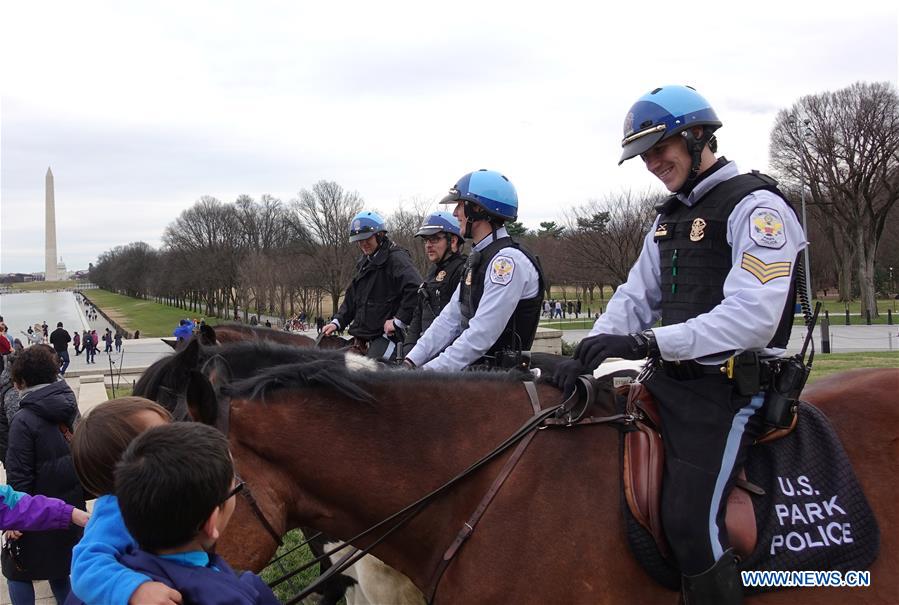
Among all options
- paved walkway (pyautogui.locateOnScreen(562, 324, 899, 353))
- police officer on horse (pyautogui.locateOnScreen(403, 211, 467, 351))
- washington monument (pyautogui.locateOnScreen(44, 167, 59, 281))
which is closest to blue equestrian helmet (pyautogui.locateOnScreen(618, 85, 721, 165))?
police officer on horse (pyautogui.locateOnScreen(403, 211, 467, 351))

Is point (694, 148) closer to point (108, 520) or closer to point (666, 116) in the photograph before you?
point (666, 116)

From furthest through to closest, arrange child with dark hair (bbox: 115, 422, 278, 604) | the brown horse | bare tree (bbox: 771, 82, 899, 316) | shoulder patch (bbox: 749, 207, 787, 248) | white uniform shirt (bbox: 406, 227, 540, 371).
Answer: bare tree (bbox: 771, 82, 899, 316)
white uniform shirt (bbox: 406, 227, 540, 371)
shoulder patch (bbox: 749, 207, 787, 248)
the brown horse
child with dark hair (bbox: 115, 422, 278, 604)

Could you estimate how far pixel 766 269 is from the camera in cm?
282

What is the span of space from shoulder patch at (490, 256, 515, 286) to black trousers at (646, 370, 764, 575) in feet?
5.69

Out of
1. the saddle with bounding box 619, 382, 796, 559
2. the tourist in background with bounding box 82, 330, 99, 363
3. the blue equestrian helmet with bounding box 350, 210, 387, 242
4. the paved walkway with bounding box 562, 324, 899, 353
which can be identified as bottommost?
the tourist in background with bounding box 82, 330, 99, 363

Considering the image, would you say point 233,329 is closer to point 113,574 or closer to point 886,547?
point 113,574

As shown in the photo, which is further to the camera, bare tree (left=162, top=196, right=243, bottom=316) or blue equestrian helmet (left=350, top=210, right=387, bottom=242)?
bare tree (left=162, top=196, right=243, bottom=316)

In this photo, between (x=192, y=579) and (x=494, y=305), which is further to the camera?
(x=494, y=305)

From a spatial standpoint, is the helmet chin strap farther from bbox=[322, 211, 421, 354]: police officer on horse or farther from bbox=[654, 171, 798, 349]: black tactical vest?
bbox=[322, 211, 421, 354]: police officer on horse

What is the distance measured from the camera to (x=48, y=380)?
542 centimetres

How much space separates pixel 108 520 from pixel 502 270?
9.78 ft

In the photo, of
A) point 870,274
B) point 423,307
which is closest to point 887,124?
point 870,274

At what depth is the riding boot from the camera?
264 centimetres

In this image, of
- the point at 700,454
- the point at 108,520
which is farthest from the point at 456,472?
the point at 108,520
